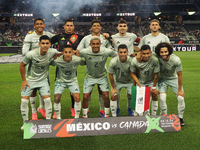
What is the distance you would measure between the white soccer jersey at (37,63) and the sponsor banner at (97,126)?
1.32 meters

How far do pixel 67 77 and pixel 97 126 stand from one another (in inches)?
64.4

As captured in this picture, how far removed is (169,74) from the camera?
20.3ft

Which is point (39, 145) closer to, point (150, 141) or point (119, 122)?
point (119, 122)

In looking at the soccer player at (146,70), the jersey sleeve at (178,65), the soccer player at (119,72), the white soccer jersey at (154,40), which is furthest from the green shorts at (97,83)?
the jersey sleeve at (178,65)

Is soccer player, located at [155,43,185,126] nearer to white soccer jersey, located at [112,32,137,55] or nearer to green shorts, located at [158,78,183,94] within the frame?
green shorts, located at [158,78,183,94]

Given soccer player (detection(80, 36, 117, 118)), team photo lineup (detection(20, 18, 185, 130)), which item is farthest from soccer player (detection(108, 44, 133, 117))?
soccer player (detection(80, 36, 117, 118))

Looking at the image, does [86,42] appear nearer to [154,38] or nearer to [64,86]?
[64,86]

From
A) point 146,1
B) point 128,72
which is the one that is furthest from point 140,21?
point 128,72

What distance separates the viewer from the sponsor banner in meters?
5.09

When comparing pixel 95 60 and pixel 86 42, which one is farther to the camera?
pixel 86 42

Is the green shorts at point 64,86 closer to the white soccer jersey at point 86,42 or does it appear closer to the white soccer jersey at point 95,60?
the white soccer jersey at point 95,60

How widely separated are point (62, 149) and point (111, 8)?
54223mm

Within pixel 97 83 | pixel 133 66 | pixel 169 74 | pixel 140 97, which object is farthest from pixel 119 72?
pixel 169 74

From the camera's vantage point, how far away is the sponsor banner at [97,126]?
5090mm
